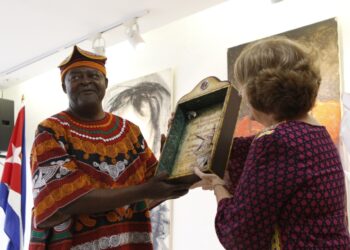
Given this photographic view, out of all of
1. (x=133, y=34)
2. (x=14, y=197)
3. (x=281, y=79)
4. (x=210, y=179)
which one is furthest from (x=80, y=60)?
(x=14, y=197)

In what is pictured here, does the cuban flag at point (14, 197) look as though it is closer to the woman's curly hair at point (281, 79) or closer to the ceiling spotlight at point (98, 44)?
the ceiling spotlight at point (98, 44)

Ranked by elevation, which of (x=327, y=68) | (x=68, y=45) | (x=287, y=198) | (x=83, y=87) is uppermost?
(x=68, y=45)

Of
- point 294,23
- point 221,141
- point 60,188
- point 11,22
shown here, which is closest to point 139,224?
point 60,188

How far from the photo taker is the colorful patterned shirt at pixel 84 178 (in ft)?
4.27

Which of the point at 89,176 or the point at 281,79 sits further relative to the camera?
the point at 89,176

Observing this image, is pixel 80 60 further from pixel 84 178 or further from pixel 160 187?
pixel 160 187

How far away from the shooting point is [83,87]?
1474mm

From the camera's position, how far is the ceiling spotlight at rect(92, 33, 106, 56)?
299 cm

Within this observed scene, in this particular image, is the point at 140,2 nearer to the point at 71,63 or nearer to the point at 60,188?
the point at 71,63

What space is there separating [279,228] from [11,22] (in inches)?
101

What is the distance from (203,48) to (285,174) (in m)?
2.02

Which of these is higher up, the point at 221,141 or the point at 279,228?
the point at 221,141

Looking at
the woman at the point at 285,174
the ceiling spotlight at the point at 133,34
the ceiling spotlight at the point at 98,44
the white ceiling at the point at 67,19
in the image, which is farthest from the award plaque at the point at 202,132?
the ceiling spotlight at the point at 98,44

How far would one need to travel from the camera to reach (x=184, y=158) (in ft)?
4.14
